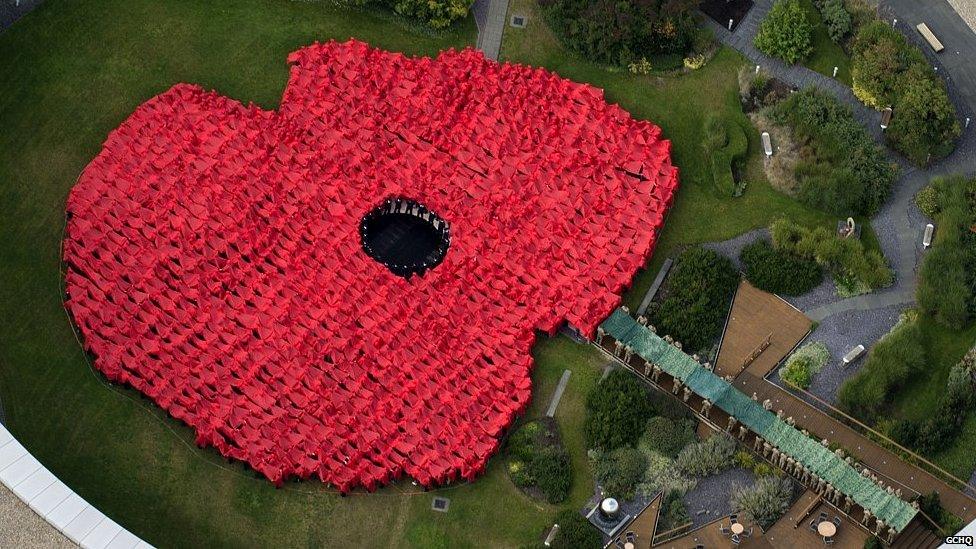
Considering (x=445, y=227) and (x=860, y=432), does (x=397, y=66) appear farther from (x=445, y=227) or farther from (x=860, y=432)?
(x=860, y=432)

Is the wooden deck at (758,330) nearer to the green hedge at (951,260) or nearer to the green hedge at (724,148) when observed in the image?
the green hedge at (724,148)

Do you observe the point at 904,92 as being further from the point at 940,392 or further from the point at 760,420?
the point at 760,420

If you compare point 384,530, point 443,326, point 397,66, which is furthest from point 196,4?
point 384,530

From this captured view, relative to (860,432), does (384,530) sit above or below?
below

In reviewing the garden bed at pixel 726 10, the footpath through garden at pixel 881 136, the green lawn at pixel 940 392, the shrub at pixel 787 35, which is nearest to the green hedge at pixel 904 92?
the footpath through garden at pixel 881 136

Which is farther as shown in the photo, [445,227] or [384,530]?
[445,227]

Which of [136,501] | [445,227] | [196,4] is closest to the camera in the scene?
[136,501]
